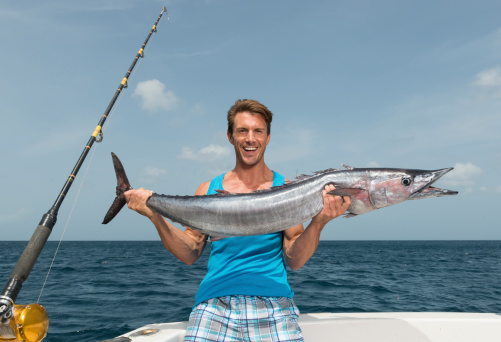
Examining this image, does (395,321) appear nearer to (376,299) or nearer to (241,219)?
(241,219)

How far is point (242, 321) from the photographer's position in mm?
3143

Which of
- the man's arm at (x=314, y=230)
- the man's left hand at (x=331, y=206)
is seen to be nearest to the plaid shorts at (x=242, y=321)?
the man's arm at (x=314, y=230)

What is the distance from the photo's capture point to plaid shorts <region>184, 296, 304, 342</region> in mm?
3084

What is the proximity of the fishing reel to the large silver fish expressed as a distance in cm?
134

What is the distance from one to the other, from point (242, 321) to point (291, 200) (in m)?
1.16

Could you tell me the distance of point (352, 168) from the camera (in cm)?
353

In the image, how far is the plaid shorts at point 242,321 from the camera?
10.1 feet

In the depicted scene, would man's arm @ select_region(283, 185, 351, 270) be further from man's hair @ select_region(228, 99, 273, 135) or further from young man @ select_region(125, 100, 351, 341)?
man's hair @ select_region(228, 99, 273, 135)

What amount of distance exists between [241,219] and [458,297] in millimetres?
16506

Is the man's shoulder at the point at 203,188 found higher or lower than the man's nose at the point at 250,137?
lower

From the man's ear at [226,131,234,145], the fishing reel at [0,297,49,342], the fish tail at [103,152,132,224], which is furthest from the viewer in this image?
the man's ear at [226,131,234,145]

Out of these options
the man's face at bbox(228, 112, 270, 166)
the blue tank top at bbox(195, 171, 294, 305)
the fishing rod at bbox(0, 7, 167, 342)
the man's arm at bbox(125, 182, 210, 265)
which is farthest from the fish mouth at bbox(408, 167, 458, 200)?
the fishing rod at bbox(0, 7, 167, 342)

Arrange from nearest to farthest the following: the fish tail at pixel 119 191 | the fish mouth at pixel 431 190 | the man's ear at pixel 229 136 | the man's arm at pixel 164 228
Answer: the fish mouth at pixel 431 190
the man's arm at pixel 164 228
the fish tail at pixel 119 191
the man's ear at pixel 229 136

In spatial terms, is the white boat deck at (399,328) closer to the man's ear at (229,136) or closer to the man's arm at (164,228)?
the man's arm at (164,228)
